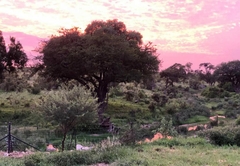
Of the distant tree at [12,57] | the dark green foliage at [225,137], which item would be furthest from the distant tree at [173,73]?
the dark green foliage at [225,137]

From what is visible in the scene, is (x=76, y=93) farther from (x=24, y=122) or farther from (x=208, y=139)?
(x=24, y=122)

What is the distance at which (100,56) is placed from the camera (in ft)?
95.2

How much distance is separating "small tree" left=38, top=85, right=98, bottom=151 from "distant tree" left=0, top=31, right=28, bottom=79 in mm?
20208

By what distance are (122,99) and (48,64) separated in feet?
51.7

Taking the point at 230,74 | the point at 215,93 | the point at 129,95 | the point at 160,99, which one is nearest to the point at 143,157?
the point at 160,99

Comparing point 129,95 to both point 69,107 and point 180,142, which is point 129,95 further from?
point 69,107

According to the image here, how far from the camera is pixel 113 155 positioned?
12.0 metres

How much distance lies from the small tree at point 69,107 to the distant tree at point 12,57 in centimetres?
2021

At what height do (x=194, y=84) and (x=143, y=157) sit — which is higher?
(x=194, y=84)

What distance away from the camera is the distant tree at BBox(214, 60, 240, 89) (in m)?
67.8

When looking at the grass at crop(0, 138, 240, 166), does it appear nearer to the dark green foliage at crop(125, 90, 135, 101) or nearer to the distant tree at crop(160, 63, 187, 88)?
the dark green foliage at crop(125, 90, 135, 101)

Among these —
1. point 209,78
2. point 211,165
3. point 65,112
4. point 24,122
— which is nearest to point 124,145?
point 65,112

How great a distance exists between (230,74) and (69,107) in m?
61.1

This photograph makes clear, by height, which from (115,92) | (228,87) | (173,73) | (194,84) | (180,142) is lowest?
(180,142)
